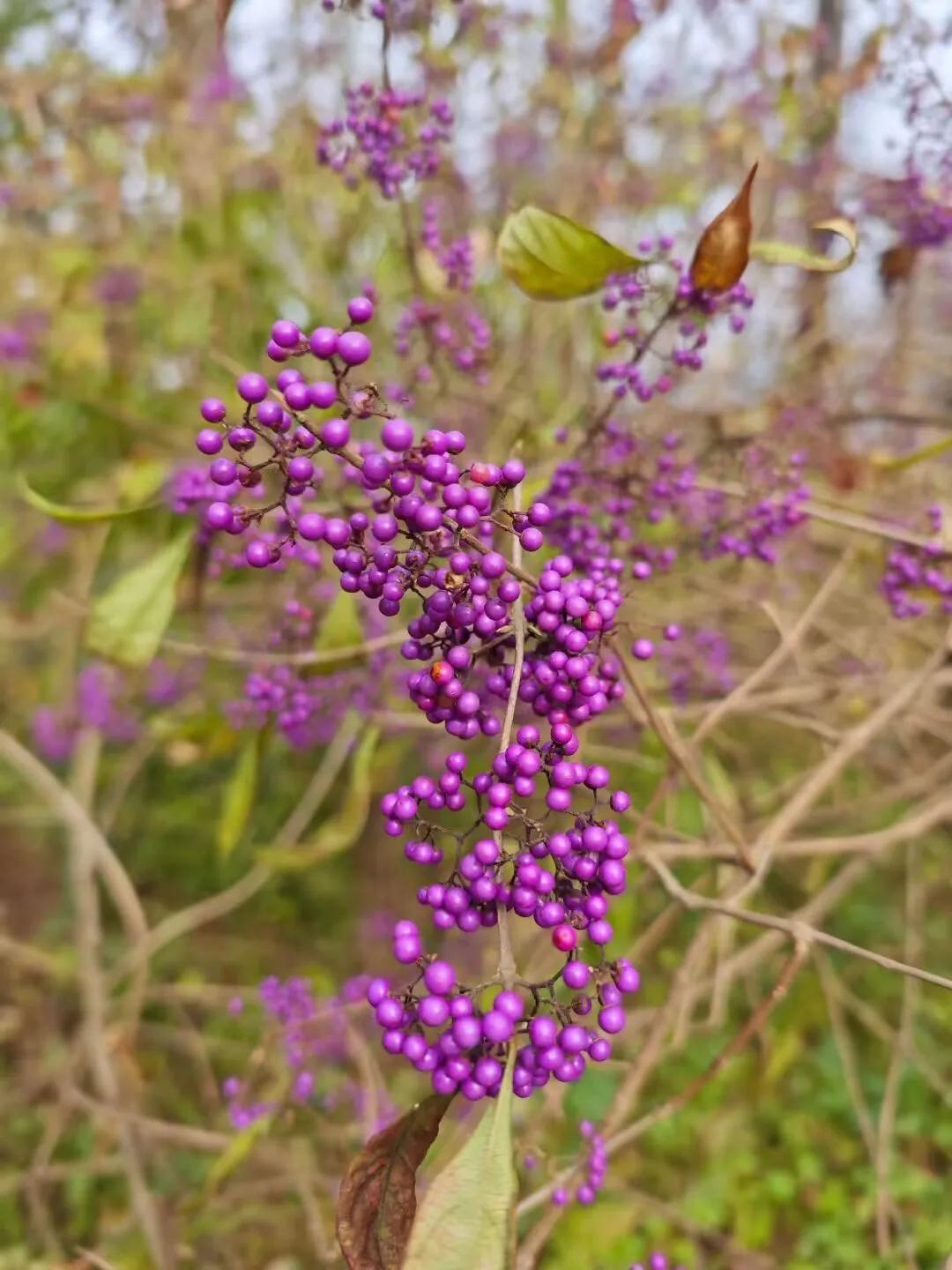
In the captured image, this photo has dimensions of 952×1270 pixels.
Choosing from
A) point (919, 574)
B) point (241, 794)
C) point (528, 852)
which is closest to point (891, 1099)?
point (919, 574)

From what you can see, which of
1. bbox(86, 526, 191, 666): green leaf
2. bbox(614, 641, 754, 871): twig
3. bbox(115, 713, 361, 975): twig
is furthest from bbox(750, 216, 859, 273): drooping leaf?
bbox(115, 713, 361, 975): twig

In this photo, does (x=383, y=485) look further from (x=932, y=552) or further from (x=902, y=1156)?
(x=902, y=1156)

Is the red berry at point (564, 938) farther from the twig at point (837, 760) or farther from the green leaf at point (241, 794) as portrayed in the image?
the green leaf at point (241, 794)

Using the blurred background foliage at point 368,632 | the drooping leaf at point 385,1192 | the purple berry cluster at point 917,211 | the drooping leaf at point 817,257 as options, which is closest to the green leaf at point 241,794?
the blurred background foliage at point 368,632

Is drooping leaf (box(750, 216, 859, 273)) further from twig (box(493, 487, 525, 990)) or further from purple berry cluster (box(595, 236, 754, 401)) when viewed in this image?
twig (box(493, 487, 525, 990))

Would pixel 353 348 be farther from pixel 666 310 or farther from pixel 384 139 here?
pixel 384 139

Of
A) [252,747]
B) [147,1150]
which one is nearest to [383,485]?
[252,747]
